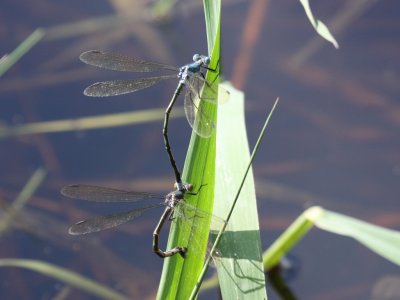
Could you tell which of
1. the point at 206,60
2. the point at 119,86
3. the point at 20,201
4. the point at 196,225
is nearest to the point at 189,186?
the point at 196,225

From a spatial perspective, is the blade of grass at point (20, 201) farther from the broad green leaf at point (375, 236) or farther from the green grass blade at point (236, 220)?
the broad green leaf at point (375, 236)

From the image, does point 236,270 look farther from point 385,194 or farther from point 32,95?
point 32,95

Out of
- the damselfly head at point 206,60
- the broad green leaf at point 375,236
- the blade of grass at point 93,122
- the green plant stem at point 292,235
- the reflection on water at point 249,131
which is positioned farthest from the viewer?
the blade of grass at point 93,122

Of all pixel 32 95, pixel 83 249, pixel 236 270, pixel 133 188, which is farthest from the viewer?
pixel 32 95

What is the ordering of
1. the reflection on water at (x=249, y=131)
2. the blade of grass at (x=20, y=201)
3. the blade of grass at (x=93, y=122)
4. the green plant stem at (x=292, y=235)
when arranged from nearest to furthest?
the green plant stem at (x=292, y=235), the reflection on water at (x=249, y=131), the blade of grass at (x=20, y=201), the blade of grass at (x=93, y=122)

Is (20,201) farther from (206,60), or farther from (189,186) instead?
(189,186)

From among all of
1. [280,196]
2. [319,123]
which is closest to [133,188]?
[280,196]

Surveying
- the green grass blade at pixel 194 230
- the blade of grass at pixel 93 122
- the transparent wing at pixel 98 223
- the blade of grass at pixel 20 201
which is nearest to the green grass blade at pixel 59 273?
the transparent wing at pixel 98 223
